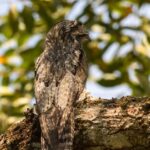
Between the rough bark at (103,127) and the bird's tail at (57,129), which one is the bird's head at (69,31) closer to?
the rough bark at (103,127)

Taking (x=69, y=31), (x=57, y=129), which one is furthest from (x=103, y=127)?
(x=69, y=31)

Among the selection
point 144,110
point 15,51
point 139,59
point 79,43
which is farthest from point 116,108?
point 15,51

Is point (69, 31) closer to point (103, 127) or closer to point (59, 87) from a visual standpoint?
point (59, 87)

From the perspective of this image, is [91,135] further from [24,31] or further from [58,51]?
[24,31]

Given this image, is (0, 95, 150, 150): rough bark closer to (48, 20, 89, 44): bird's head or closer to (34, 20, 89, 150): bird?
(34, 20, 89, 150): bird

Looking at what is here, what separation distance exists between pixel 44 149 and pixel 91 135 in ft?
1.06

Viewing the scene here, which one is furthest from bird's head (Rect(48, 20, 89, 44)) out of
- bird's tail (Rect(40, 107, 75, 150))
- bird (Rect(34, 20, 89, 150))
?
bird's tail (Rect(40, 107, 75, 150))

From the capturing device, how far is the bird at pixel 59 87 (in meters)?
4.24

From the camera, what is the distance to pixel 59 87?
4.62 metres

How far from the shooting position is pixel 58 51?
17.5 feet

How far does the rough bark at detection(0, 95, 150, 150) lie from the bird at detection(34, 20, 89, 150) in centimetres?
10

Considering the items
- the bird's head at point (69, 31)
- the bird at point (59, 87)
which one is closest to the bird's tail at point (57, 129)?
the bird at point (59, 87)

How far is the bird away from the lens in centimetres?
424

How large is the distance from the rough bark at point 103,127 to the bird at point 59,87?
3.7 inches
